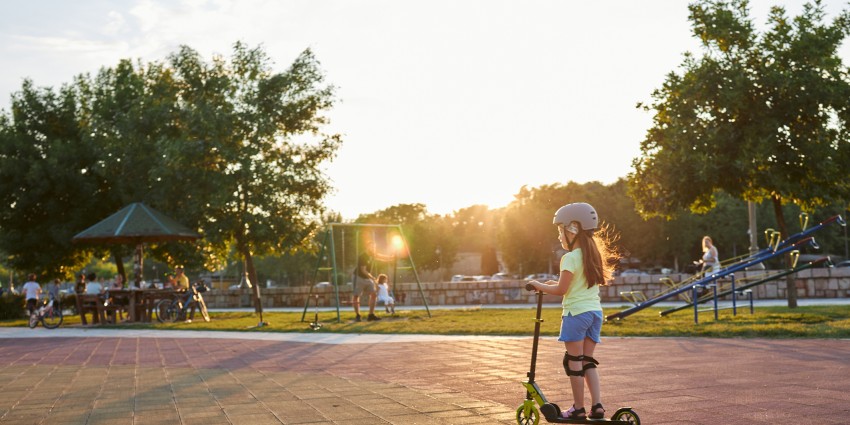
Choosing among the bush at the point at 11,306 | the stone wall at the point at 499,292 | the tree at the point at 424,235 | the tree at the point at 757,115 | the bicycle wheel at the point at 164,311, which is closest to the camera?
the tree at the point at 757,115

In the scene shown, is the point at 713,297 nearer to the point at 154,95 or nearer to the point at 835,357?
the point at 835,357

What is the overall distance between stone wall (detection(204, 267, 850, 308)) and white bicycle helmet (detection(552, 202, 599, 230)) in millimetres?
19054

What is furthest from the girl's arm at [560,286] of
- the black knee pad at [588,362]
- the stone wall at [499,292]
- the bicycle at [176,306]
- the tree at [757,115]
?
the stone wall at [499,292]

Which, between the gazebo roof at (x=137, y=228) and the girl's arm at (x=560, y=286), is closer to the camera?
the girl's arm at (x=560, y=286)

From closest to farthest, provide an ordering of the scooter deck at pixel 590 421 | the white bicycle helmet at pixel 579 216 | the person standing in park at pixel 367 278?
the scooter deck at pixel 590 421 → the white bicycle helmet at pixel 579 216 → the person standing in park at pixel 367 278

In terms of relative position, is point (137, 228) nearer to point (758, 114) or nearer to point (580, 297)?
point (758, 114)

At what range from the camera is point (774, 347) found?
11102mm

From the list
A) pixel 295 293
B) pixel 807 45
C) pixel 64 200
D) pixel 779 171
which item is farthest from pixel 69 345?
pixel 295 293

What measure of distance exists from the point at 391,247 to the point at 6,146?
18207mm

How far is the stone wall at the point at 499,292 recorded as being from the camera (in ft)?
89.6

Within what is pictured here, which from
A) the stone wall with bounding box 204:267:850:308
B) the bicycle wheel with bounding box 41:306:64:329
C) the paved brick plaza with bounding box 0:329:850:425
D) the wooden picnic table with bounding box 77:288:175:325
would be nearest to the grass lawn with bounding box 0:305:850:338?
the paved brick plaza with bounding box 0:329:850:425

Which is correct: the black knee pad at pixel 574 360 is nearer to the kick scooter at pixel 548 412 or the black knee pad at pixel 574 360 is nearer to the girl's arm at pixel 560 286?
the kick scooter at pixel 548 412

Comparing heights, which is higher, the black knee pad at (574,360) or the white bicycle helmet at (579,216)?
the white bicycle helmet at (579,216)

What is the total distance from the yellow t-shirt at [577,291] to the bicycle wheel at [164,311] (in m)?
18.3
